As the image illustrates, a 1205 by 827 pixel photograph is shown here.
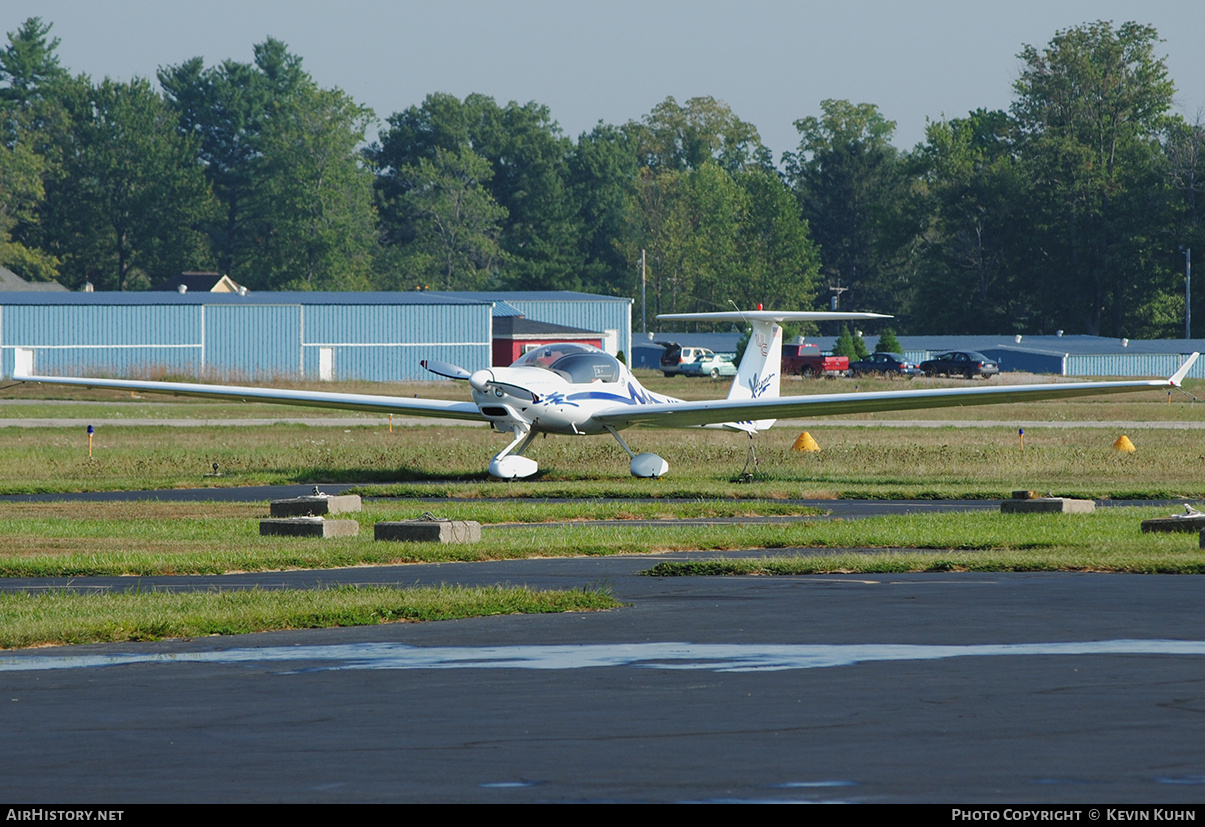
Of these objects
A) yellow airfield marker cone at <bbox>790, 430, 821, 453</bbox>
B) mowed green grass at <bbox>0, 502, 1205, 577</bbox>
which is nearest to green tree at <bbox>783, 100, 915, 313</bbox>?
yellow airfield marker cone at <bbox>790, 430, 821, 453</bbox>

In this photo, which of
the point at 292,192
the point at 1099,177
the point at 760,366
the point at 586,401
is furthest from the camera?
the point at 292,192

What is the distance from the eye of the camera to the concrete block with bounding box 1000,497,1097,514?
67.9 ft

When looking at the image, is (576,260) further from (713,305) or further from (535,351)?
(535,351)

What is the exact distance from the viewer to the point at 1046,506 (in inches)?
815

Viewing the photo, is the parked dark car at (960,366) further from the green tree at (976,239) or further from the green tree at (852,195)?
the green tree at (852,195)

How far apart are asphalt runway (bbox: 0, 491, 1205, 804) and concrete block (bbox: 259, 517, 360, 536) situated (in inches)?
257

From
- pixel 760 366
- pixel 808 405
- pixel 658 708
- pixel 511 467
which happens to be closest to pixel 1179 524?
pixel 808 405

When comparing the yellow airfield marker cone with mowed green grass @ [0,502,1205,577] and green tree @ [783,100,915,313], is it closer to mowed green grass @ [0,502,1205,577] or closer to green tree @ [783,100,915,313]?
mowed green grass @ [0,502,1205,577]

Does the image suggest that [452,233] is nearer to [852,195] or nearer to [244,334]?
[852,195]

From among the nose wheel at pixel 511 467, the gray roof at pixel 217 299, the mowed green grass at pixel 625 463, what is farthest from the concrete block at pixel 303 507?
the gray roof at pixel 217 299

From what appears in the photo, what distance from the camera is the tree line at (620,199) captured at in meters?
114

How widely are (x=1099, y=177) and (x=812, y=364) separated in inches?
1591

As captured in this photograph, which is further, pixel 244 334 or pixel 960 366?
pixel 960 366

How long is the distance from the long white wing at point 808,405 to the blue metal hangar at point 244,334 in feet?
144
